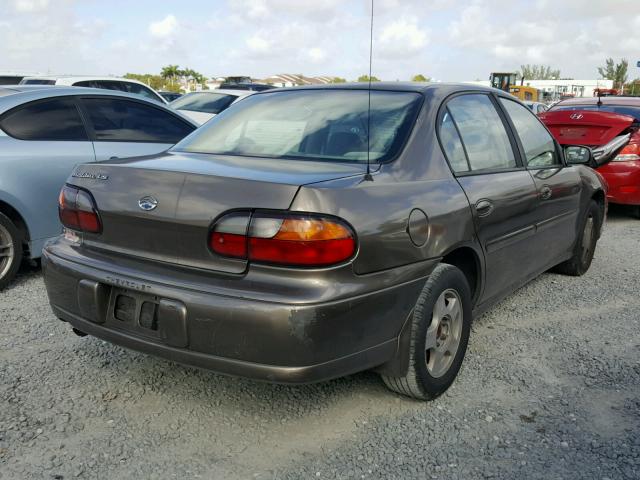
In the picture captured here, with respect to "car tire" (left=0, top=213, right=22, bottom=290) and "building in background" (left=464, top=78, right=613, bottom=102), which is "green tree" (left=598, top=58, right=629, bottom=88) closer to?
"building in background" (left=464, top=78, right=613, bottom=102)

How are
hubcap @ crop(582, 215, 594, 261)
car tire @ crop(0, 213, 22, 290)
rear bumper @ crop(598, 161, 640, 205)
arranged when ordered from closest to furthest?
1. car tire @ crop(0, 213, 22, 290)
2. hubcap @ crop(582, 215, 594, 261)
3. rear bumper @ crop(598, 161, 640, 205)

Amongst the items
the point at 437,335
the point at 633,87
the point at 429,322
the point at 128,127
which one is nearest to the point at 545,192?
the point at 437,335

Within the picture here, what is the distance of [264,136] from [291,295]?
1244 millimetres

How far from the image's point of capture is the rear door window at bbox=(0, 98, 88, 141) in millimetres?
4867

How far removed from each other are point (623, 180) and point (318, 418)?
6.08 meters

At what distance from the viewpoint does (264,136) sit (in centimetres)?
336

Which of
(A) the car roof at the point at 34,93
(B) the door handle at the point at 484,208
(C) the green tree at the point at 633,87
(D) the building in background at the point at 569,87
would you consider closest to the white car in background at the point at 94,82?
(A) the car roof at the point at 34,93

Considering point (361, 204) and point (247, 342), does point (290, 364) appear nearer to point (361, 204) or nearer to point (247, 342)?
point (247, 342)

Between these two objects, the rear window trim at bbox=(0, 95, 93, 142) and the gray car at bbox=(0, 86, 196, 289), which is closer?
the gray car at bbox=(0, 86, 196, 289)

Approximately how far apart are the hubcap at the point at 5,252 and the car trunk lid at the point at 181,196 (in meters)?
2.08

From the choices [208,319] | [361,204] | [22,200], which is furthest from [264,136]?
[22,200]

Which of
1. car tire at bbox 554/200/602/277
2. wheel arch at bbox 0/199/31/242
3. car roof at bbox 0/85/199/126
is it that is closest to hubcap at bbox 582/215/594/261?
car tire at bbox 554/200/602/277

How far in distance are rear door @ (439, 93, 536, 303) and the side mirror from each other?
3.00ft

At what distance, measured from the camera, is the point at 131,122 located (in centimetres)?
564
